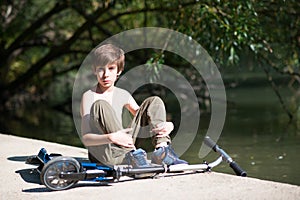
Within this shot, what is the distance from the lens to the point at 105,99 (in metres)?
4.58

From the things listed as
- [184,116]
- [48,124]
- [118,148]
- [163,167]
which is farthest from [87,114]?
[48,124]

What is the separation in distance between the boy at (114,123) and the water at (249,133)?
4.49 ft

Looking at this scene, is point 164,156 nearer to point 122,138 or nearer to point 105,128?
point 122,138

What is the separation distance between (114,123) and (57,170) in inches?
20.5

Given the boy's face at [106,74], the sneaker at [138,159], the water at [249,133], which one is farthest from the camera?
the water at [249,133]

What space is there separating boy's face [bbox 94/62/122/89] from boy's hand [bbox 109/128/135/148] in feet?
1.30

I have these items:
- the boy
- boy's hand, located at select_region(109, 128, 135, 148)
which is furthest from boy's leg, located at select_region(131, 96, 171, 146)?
boy's hand, located at select_region(109, 128, 135, 148)

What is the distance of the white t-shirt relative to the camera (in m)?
4.42

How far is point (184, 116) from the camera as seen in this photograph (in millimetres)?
10930

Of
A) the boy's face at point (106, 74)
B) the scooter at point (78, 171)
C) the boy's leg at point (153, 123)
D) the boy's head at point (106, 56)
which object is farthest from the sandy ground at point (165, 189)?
the boy's head at point (106, 56)

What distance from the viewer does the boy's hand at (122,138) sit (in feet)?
14.0

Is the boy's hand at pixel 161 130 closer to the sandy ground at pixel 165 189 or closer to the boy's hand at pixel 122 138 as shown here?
the boy's hand at pixel 122 138

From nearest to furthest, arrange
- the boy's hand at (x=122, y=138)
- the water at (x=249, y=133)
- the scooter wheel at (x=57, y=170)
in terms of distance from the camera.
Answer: the scooter wheel at (x=57, y=170) < the boy's hand at (x=122, y=138) < the water at (x=249, y=133)

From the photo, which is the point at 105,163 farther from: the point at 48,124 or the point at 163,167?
the point at 48,124
